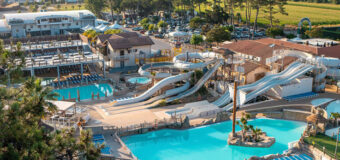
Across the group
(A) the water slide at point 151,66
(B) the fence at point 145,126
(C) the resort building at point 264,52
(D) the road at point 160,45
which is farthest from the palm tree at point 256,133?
(D) the road at point 160,45

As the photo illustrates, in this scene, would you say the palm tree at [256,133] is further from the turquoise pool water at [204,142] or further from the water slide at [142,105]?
the water slide at [142,105]

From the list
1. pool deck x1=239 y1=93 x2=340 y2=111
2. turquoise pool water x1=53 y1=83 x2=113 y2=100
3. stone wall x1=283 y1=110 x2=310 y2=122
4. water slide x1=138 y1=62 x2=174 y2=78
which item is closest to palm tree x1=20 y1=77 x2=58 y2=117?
turquoise pool water x1=53 y1=83 x2=113 y2=100

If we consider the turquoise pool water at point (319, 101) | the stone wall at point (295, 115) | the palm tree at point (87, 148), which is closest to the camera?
the palm tree at point (87, 148)

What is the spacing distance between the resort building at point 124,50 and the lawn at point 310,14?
43570mm

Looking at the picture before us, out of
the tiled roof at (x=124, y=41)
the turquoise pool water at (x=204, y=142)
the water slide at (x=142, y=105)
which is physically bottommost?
the turquoise pool water at (x=204, y=142)

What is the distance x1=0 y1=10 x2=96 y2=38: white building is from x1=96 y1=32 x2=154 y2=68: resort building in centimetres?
2381

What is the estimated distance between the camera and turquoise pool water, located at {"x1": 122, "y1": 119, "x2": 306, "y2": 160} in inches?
1117

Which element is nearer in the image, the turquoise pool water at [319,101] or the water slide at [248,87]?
the turquoise pool water at [319,101]

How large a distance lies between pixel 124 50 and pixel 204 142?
24470 mm

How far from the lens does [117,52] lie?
50188 mm

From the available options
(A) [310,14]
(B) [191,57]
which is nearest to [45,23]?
(B) [191,57]

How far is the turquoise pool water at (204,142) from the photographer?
28.4m

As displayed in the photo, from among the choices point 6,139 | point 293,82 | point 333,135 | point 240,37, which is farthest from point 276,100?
point 240,37

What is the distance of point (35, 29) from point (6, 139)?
58609 mm
